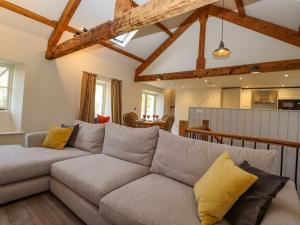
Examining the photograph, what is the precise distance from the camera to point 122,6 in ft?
8.49

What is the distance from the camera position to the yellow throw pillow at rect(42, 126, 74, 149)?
2859mm

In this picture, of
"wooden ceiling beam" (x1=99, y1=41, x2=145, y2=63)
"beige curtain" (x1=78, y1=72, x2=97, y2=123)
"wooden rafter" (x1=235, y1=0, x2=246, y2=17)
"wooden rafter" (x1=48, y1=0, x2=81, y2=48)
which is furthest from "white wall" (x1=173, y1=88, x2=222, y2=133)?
"wooden rafter" (x1=48, y1=0, x2=81, y2=48)

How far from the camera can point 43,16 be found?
3785 millimetres

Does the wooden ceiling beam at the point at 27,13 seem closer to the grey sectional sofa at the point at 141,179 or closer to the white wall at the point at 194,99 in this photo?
the grey sectional sofa at the point at 141,179

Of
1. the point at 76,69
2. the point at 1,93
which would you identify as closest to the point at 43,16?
the point at 76,69

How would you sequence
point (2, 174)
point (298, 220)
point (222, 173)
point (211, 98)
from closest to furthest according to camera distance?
point (298, 220), point (222, 173), point (2, 174), point (211, 98)

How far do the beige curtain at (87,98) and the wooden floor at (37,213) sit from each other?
314 centimetres

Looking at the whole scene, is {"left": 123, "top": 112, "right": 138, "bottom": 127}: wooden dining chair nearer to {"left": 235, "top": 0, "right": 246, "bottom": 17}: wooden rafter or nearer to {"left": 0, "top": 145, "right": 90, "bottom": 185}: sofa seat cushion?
{"left": 0, "top": 145, "right": 90, "bottom": 185}: sofa seat cushion

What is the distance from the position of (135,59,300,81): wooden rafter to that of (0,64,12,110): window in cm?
410

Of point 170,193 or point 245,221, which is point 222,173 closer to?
point 245,221

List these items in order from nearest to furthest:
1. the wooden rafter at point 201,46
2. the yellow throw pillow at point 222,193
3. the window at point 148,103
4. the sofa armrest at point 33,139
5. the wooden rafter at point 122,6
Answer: the yellow throw pillow at point 222,193 < the wooden rafter at point 122,6 < the sofa armrest at point 33,139 < the wooden rafter at point 201,46 < the window at point 148,103

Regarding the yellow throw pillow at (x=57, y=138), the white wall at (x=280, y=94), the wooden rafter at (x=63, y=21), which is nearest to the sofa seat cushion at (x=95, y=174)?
the yellow throw pillow at (x=57, y=138)

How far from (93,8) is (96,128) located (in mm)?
2855

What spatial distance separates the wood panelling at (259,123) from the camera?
3188 millimetres
